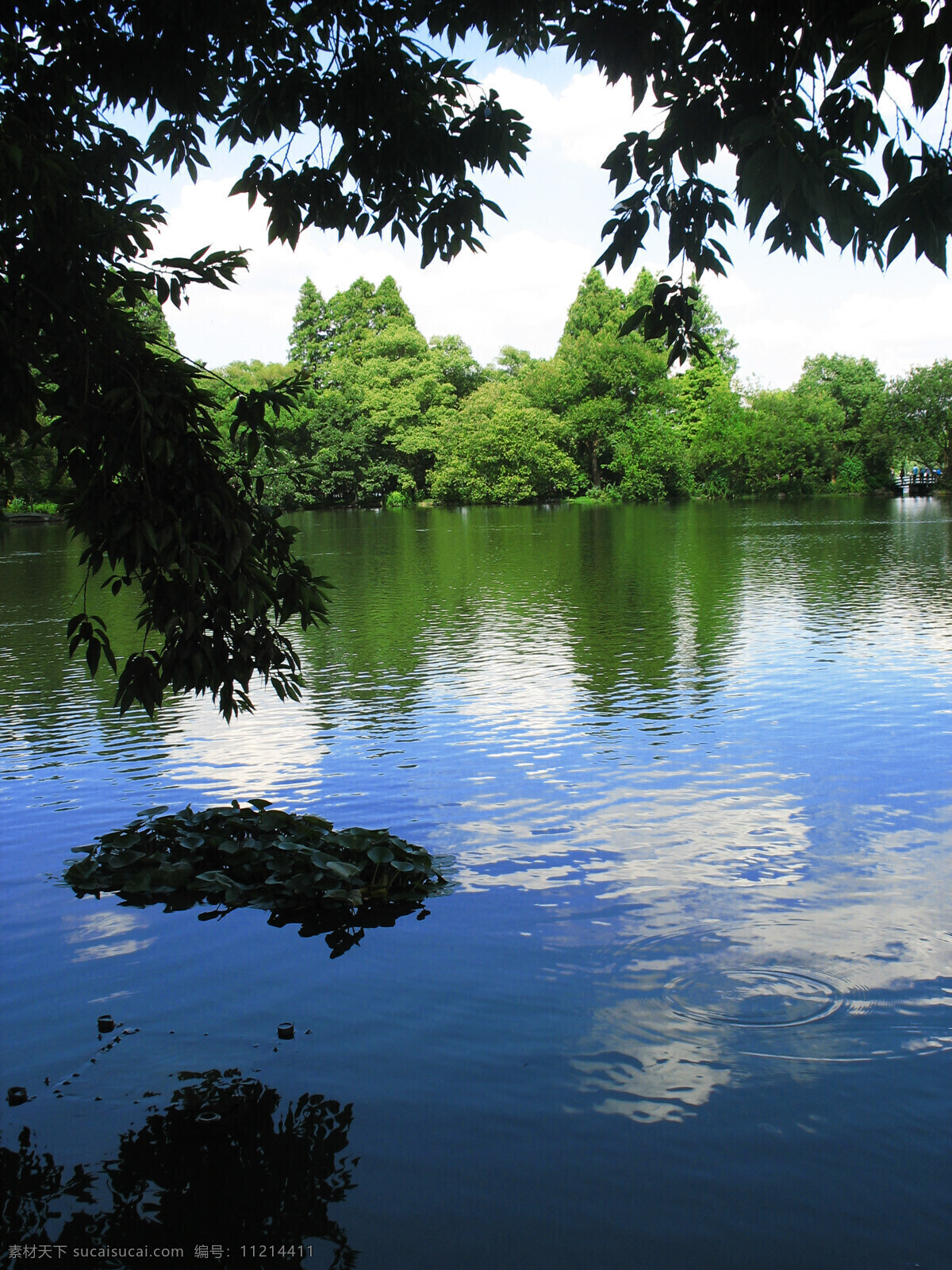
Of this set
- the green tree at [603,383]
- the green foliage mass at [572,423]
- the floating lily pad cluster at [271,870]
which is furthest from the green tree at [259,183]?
the green tree at [603,383]

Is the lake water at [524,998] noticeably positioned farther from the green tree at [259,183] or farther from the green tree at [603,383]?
the green tree at [603,383]

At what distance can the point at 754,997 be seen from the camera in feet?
18.7

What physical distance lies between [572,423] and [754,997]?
73.3 meters

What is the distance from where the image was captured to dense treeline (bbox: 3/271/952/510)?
75.2 meters

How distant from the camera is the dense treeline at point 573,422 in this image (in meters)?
75.2

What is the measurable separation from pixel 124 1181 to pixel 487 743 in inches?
292

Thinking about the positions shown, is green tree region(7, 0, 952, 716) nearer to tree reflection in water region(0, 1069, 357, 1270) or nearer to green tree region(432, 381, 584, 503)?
tree reflection in water region(0, 1069, 357, 1270)

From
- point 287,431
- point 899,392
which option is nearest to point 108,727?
point 287,431

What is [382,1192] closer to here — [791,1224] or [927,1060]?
[791,1224]

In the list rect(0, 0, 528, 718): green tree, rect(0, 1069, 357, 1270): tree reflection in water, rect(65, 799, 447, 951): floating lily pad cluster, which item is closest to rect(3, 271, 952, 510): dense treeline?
rect(65, 799, 447, 951): floating lily pad cluster

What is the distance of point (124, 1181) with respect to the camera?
167 inches

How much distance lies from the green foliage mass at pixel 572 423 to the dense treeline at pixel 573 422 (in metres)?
0.13

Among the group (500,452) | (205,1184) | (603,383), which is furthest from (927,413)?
(205,1184)

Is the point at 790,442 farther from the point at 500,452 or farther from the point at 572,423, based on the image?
the point at 500,452
